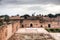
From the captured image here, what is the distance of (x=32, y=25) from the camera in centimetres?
2952

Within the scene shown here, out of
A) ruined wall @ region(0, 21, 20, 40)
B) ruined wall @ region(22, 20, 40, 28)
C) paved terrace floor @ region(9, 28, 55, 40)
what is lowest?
ruined wall @ region(22, 20, 40, 28)

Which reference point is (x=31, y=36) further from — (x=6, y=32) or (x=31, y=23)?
(x=31, y=23)

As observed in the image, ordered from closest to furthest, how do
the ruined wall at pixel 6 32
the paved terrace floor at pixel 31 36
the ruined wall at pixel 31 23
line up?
1. the ruined wall at pixel 6 32
2. the paved terrace floor at pixel 31 36
3. the ruined wall at pixel 31 23

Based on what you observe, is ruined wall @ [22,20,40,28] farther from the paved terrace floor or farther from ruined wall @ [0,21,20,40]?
ruined wall @ [0,21,20,40]

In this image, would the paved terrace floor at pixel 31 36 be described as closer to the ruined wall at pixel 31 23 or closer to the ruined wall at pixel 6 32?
the ruined wall at pixel 6 32

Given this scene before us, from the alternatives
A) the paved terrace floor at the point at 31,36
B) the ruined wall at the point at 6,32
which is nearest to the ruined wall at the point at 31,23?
the paved terrace floor at the point at 31,36

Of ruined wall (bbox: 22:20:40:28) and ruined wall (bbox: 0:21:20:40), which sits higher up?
→ ruined wall (bbox: 0:21:20:40)

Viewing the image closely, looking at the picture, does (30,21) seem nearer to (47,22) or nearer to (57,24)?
(47,22)

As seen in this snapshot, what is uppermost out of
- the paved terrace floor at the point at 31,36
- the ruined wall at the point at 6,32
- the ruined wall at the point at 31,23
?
the ruined wall at the point at 6,32

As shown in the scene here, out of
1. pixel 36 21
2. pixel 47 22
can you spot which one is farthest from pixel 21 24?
pixel 47 22

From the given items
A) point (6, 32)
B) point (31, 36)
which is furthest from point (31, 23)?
point (6, 32)

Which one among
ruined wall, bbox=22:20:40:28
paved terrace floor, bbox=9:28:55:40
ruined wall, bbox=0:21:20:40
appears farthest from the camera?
ruined wall, bbox=22:20:40:28

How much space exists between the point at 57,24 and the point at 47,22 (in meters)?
1.89

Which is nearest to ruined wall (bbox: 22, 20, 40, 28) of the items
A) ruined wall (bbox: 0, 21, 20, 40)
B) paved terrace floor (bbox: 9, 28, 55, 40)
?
Answer: paved terrace floor (bbox: 9, 28, 55, 40)
